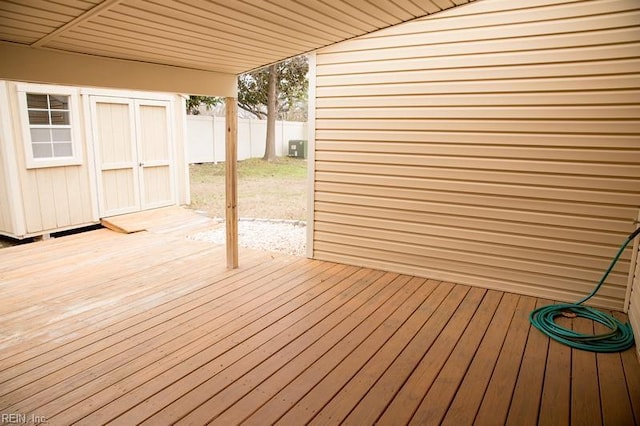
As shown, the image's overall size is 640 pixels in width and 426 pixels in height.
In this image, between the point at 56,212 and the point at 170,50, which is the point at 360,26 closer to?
the point at 170,50

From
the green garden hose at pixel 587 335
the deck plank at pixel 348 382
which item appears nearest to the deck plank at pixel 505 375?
the green garden hose at pixel 587 335

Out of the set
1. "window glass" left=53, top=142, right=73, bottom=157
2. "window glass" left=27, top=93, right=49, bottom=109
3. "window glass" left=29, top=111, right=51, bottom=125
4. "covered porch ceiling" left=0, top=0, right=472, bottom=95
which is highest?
"covered porch ceiling" left=0, top=0, right=472, bottom=95

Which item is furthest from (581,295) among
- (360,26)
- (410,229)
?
(360,26)

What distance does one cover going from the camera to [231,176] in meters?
4.26

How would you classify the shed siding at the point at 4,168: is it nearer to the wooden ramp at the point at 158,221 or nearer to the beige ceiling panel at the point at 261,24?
the wooden ramp at the point at 158,221

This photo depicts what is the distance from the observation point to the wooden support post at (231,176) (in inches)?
164

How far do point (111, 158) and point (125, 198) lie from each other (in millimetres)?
684

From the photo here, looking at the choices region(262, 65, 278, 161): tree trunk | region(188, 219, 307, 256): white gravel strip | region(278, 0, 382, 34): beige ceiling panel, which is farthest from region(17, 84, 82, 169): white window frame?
region(262, 65, 278, 161): tree trunk

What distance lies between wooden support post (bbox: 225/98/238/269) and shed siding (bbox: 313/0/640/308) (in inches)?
37.1

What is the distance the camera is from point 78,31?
253cm

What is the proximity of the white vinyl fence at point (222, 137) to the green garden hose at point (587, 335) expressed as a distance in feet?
32.2

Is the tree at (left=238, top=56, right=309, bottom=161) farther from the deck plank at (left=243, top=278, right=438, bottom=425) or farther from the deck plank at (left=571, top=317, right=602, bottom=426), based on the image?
the deck plank at (left=571, top=317, right=602, bottom=426)

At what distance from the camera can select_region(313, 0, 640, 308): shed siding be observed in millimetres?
3350

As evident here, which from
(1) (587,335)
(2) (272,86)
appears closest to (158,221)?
(1) (587,335)
